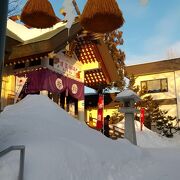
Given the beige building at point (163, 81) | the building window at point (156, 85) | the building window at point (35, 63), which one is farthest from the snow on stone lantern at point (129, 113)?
the building window at point (156, 85)

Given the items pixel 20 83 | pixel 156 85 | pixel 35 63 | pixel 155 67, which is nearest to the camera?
pixel 20 83

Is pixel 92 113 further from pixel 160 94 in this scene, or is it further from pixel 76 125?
pixel 76 125

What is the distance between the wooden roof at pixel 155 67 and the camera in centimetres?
2814

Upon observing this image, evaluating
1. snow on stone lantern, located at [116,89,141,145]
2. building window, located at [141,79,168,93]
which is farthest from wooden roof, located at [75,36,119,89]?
building window, located at [141,79,168,93]

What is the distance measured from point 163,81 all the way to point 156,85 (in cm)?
74

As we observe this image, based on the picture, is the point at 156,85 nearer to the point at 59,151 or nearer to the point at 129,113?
the point at 129,113

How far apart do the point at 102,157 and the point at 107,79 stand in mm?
12319

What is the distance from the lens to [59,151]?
4117mm

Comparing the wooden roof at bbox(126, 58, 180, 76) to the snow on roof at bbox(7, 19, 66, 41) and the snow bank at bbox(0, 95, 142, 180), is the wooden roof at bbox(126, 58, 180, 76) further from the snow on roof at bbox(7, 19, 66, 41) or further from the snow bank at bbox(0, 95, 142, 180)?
the snow bank at bbox(0, 95, 142, 180)

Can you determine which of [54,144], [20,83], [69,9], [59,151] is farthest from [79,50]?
[59,151]

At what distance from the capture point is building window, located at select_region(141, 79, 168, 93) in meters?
28.2

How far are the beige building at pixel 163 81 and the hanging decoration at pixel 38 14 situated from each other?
2303cm

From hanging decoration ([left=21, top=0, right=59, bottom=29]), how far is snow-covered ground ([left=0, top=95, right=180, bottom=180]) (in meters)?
1.61

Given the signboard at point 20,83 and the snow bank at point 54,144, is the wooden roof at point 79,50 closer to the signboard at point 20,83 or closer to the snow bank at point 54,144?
the signboard at point 20,83
